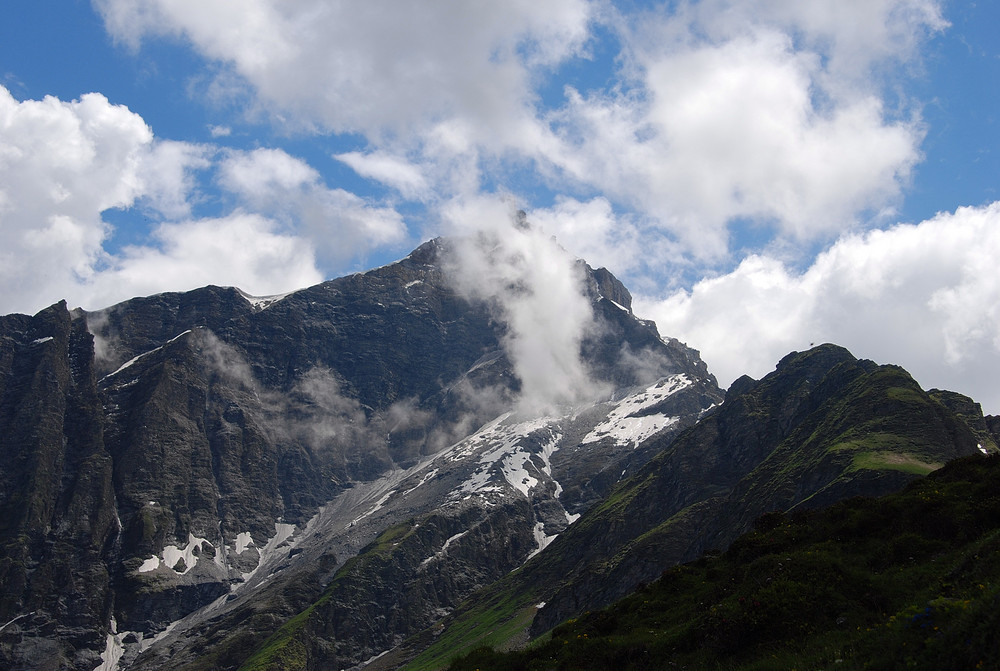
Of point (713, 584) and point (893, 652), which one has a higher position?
point (713, 584)

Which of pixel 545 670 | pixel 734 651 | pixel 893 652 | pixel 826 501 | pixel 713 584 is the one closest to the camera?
pixel 893 652

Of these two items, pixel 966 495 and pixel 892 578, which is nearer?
pixel 892 578

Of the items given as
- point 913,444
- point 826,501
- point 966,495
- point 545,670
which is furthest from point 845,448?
point 545,670

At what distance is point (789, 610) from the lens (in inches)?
1559

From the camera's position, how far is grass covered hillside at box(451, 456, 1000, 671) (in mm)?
29797

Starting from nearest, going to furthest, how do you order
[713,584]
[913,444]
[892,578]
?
[892,578] < [713,584] < [913,444]

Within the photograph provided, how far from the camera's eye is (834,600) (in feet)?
132

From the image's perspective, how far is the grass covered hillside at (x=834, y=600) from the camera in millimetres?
29797

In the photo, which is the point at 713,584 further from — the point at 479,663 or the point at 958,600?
the point at 958,600

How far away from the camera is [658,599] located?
51688mm

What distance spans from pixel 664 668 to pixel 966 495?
22292 mm

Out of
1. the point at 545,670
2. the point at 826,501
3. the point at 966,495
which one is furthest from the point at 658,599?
the point at 826,501

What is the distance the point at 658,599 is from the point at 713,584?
4184 mm

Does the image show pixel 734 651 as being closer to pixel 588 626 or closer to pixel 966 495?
pixel 588 626
